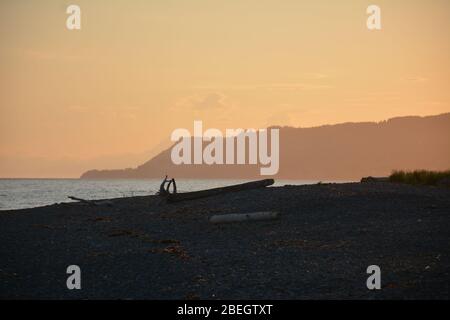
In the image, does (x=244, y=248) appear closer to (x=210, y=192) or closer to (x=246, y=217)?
(x=246, y=217)

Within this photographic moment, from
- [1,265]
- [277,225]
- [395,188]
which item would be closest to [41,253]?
[1,265]

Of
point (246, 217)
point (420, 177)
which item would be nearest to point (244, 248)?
point (246, 217)

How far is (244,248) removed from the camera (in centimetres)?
1781

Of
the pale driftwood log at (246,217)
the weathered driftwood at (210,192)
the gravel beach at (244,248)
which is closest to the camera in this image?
the gravel beach at (244,248)

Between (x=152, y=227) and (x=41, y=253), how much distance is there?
534cm

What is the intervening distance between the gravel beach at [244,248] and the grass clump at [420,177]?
5620mm

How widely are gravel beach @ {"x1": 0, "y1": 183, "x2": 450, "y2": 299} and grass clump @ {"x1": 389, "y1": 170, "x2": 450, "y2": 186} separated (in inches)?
221

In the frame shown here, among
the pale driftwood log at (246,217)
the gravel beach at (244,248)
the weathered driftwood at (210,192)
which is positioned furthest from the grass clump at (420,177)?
the pale driftwood log at (246,217)

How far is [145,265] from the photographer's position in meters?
16.0

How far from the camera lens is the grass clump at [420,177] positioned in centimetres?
3366

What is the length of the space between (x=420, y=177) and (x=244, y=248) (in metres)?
20.6

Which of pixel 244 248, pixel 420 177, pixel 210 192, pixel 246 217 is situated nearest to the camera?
pixel 244 248

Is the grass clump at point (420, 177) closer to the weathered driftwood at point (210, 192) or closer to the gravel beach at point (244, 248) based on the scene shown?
the gravel beach at point (244, 248)
